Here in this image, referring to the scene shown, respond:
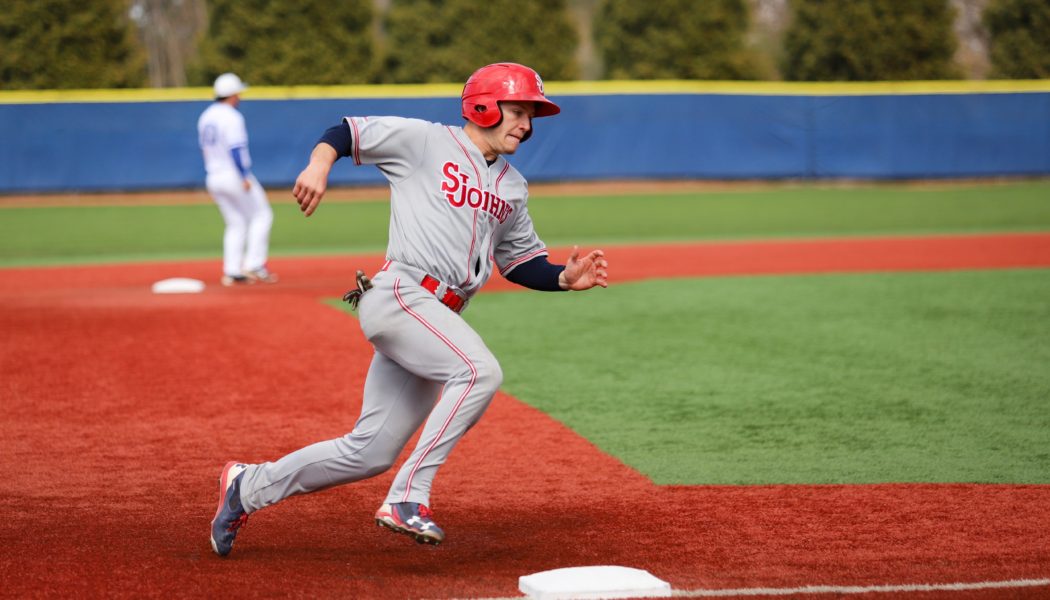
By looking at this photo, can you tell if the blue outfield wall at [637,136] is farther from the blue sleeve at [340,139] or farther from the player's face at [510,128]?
the blue sleeve at [340,139]

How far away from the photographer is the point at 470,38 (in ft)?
108

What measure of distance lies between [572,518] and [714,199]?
854 inches

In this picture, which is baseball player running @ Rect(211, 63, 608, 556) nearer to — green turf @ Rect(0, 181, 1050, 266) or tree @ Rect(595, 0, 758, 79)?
green turf @ Rect(0, 181, 1050, 266)

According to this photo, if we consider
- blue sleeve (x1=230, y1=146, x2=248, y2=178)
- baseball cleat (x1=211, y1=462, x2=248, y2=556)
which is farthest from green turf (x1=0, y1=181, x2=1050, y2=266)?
baseball cleat (x1=211, y1=462, x2=248, y2=556)

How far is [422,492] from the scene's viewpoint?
4469 mm

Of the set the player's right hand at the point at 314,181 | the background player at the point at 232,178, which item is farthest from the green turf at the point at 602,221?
the player's right hand at the point at 314,181

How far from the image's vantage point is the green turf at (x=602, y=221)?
60.4 ft

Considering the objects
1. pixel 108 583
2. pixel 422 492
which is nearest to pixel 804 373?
pixel 422 492

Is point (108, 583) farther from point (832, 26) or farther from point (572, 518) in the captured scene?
point (832, 26)

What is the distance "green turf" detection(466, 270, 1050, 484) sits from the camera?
6457mm

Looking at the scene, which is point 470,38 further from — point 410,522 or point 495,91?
point 410,522

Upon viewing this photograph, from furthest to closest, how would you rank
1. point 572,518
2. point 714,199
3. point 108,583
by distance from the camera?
point 714,199, point 572,518, point 108,583

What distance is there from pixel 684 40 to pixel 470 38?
5620mm

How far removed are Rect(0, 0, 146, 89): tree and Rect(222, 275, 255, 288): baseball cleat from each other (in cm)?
1881
